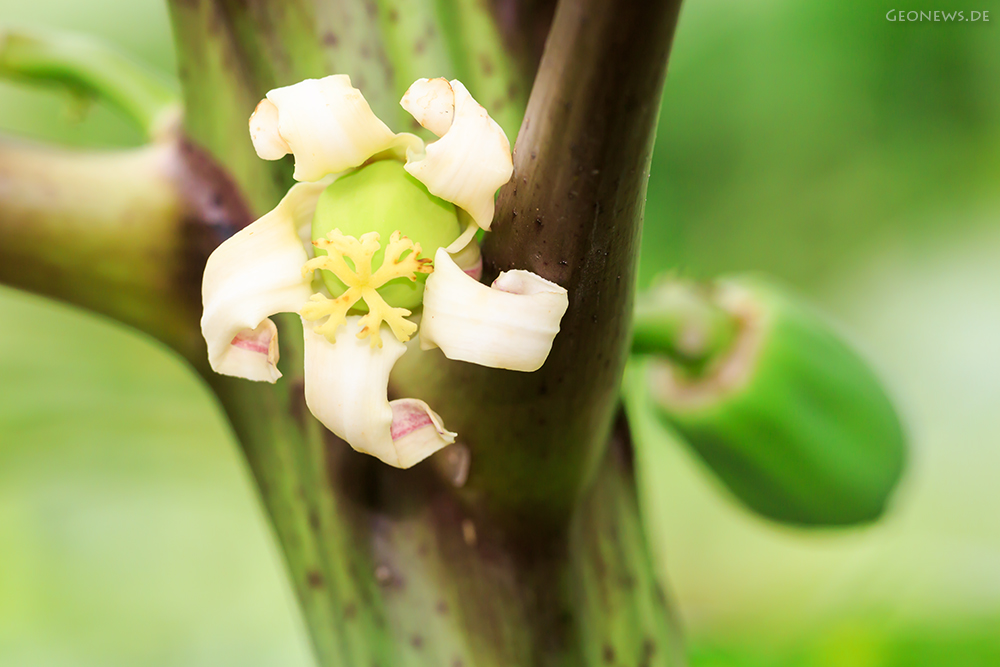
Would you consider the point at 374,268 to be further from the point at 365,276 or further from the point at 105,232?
the point at 105,232

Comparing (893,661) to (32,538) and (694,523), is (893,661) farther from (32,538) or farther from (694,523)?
(32,538)

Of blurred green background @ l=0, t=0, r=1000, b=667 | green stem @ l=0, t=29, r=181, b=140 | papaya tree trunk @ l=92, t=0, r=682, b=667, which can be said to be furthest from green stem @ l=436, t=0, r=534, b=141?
blurred green background @ l=0, t=0, r=1000, b=667

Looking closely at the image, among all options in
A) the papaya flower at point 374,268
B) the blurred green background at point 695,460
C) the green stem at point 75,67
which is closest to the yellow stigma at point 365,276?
the papaya flower at point 374,268

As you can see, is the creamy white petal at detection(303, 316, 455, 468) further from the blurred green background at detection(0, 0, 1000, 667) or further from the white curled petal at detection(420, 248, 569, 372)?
the blurred green background at detection(0, 0, 1000, 667)

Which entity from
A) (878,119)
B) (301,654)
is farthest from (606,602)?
(878,119)

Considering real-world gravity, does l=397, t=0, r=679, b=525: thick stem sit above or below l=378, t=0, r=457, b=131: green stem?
below

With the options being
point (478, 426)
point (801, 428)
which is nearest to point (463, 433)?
point (478, 426)

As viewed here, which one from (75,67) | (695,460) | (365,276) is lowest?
(695,460)
